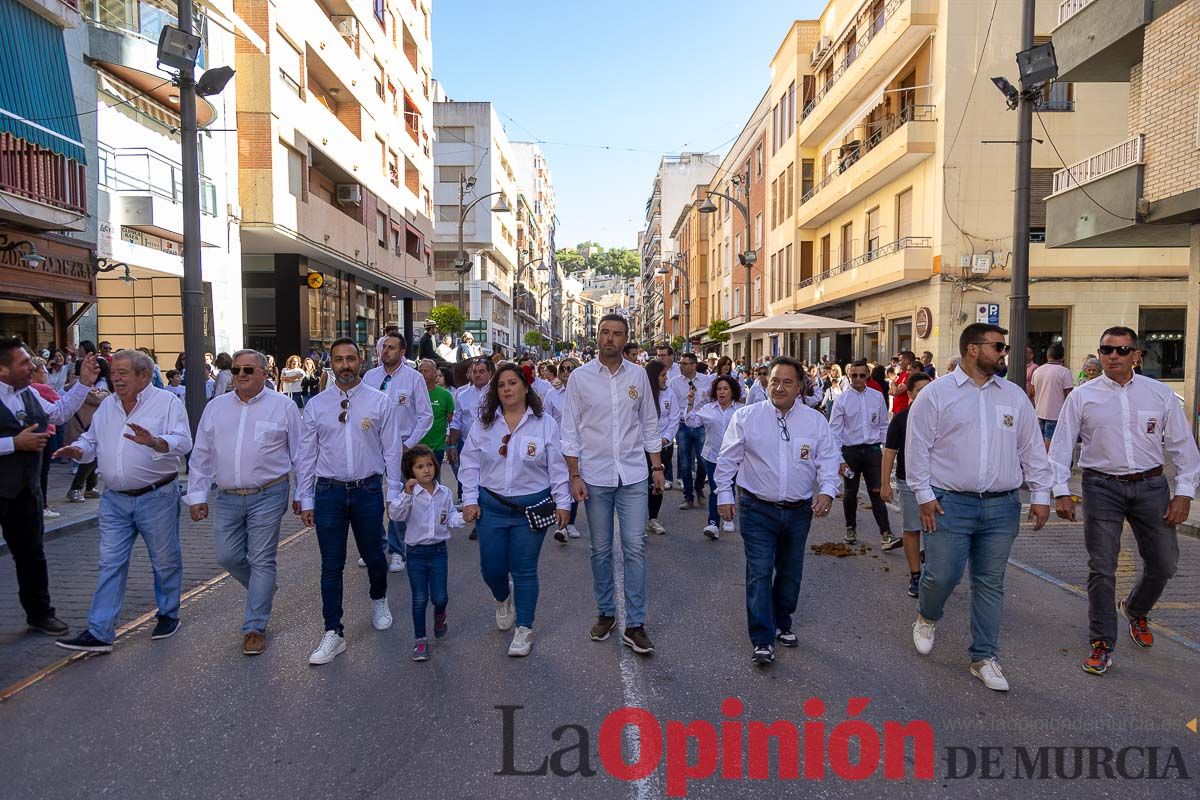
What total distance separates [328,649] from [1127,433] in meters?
4.90

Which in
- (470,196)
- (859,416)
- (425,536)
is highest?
(470,196)

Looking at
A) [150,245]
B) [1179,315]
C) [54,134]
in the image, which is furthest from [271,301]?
[1179,315]

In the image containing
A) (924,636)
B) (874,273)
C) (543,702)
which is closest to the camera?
(543,702)

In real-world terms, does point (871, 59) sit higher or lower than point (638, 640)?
higher

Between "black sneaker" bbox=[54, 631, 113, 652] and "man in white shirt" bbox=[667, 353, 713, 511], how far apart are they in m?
6.00

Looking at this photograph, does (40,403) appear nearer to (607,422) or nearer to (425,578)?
(425,578)

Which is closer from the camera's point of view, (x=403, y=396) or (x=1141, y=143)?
(x=403, y=396)

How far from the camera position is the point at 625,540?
4.92 meters

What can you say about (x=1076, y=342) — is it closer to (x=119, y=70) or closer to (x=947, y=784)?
(x=947, y=784)

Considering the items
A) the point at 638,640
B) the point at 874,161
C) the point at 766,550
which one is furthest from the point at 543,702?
the point at 874,161

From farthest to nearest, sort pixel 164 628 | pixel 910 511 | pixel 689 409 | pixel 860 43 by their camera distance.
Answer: pixel 860 43 → pixel 689 409 → pixel 910 511 → pixel 164 628

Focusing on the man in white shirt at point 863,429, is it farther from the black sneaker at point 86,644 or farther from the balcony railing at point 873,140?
the balcony railing at point 873,140

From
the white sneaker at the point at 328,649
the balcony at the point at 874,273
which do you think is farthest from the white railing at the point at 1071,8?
the white sneaker at the point at 328,649

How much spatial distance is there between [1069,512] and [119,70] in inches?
689
